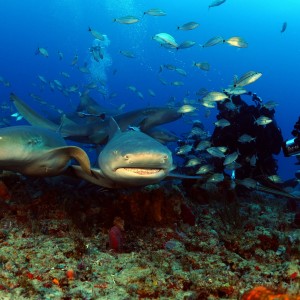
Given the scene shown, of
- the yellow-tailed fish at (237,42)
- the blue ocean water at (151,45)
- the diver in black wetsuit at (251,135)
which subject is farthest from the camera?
the blue ocean water at (151,45)

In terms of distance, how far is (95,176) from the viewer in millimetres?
5043

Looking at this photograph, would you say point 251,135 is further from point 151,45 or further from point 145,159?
point 151,45

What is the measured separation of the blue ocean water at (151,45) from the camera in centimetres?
13312

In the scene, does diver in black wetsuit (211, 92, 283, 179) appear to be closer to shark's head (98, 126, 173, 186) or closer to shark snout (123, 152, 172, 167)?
shark's head (98, 126, 173, 186)

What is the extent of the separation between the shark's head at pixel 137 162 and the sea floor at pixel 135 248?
2.69ft

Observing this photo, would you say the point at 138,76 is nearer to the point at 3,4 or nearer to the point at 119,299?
the point at 3,4

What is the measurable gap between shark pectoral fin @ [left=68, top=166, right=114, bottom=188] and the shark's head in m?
0.48

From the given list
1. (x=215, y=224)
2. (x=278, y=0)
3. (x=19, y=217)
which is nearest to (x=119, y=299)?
(x=19, y=217)

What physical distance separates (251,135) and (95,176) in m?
5.31

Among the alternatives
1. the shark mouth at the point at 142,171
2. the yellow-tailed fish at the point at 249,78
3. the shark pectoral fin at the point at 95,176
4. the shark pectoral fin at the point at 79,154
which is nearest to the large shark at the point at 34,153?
the shark pectoral fin at the point at 79,154

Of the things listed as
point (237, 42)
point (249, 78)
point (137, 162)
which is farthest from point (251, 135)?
point (137, 162)

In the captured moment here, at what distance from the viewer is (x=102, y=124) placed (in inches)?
343

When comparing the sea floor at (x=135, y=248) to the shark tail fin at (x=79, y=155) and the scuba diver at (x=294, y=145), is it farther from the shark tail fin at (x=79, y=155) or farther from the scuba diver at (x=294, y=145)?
the scuba diver at (x=294, y=145)

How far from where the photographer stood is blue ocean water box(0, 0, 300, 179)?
437 feet
